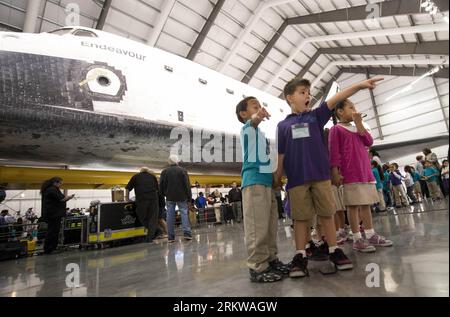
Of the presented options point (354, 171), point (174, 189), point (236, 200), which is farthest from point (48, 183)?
point (236, 200)

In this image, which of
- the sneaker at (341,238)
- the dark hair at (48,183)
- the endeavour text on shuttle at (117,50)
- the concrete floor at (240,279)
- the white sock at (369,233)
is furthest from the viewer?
the dark hair at (48,183)

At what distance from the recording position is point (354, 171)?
279 cm

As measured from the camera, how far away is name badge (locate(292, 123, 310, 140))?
2195mm

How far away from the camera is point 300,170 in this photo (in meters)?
2.16

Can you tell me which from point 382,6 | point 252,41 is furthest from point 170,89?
point 252,41

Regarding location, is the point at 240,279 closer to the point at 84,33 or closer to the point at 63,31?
the point at 84,33

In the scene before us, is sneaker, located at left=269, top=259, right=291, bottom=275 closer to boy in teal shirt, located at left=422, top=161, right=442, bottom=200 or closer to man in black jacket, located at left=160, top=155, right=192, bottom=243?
boy in teal shirt, located at left=422, top=161, right=442, bottom=200

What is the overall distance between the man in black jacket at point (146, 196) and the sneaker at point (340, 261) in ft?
14.3

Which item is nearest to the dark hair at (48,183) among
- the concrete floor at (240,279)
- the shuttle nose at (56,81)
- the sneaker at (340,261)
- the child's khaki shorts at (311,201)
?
the shuttle nose at (56,81)

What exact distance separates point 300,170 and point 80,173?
4.54m

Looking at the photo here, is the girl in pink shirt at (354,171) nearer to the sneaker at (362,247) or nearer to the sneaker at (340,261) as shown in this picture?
the sneaker at (362,247)

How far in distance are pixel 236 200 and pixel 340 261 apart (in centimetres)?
874

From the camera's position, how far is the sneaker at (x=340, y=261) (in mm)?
1904
